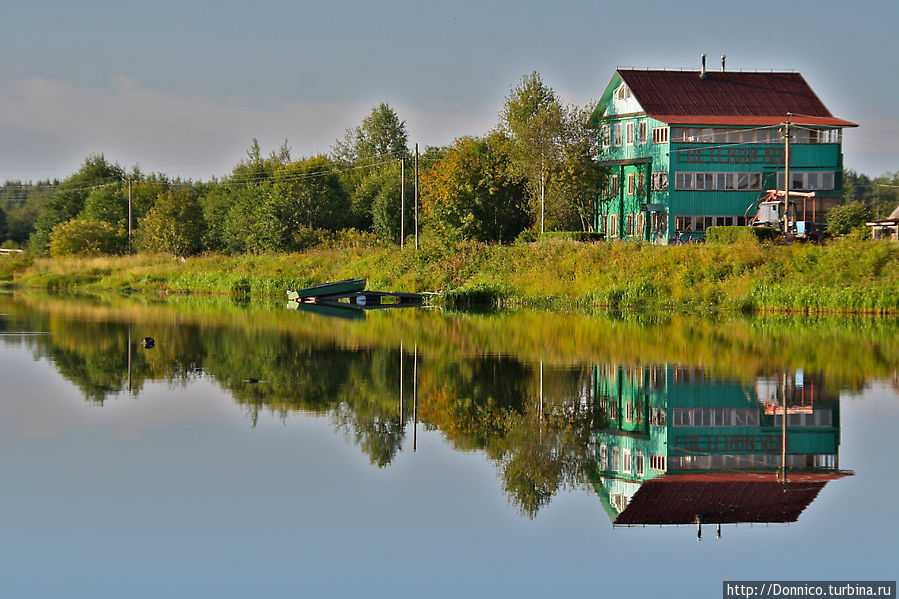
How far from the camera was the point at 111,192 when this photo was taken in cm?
9356

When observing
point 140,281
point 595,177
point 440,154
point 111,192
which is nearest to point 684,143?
point 595,177

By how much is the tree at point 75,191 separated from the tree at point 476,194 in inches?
1763

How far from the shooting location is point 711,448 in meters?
14.1

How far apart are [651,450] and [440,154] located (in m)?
69.0

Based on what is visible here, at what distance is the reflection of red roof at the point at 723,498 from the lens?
10.8 m

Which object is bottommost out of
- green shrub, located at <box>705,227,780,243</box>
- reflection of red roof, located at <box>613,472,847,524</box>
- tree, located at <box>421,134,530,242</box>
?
reflection of red roof, located at <box>613,472,847,524</box>

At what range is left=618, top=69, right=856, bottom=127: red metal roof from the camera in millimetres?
57656

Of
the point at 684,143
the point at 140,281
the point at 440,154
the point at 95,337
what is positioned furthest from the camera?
the point at 440,154

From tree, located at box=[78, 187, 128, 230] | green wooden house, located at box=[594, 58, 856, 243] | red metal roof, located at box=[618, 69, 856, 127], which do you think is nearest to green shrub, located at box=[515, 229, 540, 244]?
green wooden house, located at box=[594, 58, 856, 243]

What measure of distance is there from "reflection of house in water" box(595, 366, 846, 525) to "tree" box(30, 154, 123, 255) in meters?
84.4

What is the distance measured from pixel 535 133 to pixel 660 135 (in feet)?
23.1

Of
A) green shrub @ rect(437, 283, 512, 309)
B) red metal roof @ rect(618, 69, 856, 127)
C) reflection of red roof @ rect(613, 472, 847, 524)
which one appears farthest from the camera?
red metal roof @ rect(618, 69, 856, 127)

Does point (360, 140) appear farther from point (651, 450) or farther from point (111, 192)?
point (651, 450)

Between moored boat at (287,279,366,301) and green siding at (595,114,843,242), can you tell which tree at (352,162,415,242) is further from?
green siding at (595,114,843,242)
